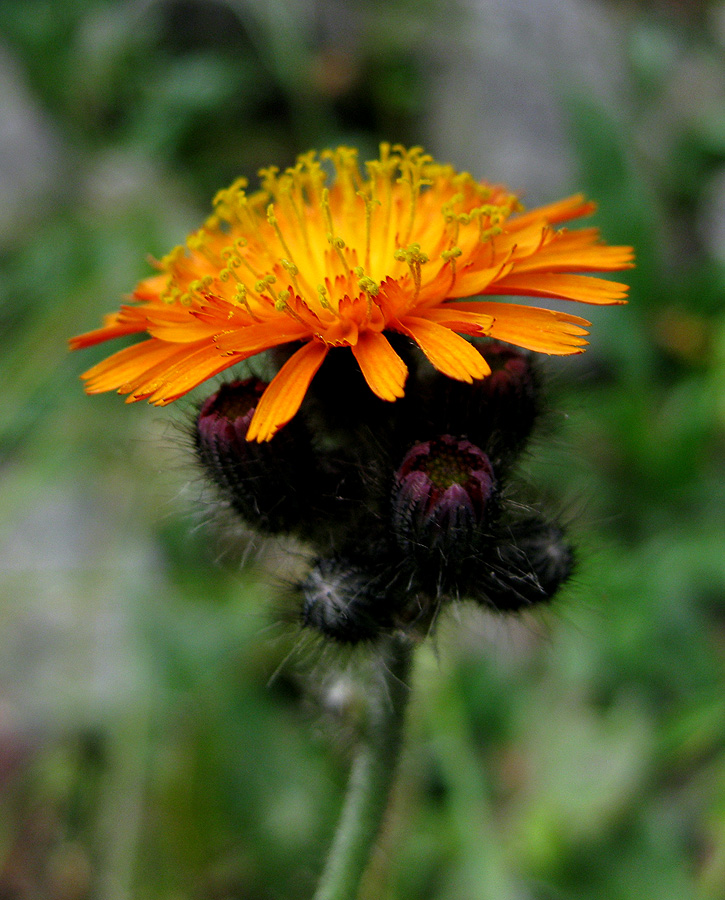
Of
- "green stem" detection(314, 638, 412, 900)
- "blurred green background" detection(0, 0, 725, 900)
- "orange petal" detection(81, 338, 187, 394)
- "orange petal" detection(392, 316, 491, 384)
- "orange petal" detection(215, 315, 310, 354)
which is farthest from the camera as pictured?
"blurred green background" detection(0, 0, 725, 900)

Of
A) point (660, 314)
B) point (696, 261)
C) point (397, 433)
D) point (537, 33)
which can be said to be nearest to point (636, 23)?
point (537, 33)

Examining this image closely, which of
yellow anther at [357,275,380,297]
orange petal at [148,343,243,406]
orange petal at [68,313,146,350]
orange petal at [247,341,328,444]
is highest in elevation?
orange petal at [68,313,146,350]

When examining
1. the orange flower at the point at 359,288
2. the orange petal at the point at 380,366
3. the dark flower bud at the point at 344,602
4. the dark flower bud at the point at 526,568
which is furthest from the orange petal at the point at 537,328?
the dark flower bud at the point at 344,602

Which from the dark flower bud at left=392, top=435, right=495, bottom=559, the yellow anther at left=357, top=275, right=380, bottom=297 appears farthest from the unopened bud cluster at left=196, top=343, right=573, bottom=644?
the yellow anther at left=357, top=275, right=380, bottom=297

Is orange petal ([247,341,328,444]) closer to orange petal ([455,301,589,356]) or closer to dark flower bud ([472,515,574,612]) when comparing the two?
orange petal ([455,301,589,356])

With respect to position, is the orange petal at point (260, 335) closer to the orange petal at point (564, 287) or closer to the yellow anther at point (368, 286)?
the yellow anther at point (368, 286)

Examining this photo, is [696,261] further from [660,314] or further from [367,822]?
[367,822]

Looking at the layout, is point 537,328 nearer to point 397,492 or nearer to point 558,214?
point 397,492

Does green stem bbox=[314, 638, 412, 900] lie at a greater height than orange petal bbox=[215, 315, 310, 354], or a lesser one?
lesser
